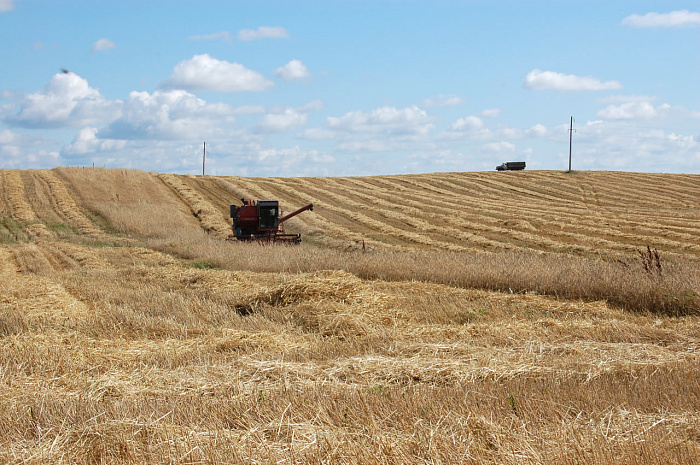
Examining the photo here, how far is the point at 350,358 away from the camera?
6.64 metres

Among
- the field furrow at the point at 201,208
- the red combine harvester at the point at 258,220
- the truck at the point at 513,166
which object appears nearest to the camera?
the red combine harvester at the point at 258,220

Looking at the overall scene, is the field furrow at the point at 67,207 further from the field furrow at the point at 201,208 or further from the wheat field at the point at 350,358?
the wheat field at the point at 350,358

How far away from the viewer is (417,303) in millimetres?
10453

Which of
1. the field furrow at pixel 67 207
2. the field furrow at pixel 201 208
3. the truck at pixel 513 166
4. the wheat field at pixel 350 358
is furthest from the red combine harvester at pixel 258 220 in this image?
the truck at pixel 513 166

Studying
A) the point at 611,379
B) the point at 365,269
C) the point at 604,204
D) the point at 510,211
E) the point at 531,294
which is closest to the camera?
the point at 611,379

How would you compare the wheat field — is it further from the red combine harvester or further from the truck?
the truck

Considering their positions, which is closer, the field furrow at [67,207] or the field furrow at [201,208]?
the field furrow at [67,207]

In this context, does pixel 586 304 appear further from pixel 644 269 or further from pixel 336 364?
pixel 336 364

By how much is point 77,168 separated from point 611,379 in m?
40.9

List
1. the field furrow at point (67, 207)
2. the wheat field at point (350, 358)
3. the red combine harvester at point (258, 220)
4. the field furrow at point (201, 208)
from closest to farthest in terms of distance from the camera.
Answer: the wheat field at point (350, 358) < the red combine harvester at point (258, 220) < the field furrow at point (67, 207) < the field furrow at point (201, 208)

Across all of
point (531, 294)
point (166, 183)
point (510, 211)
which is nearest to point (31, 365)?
point (531, 294)

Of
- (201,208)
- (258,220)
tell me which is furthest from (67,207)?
(258,220)

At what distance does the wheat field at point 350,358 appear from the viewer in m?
4.26

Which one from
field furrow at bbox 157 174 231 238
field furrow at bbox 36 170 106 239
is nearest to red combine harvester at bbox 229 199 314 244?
field furrow at bbox 157 174 231 238
